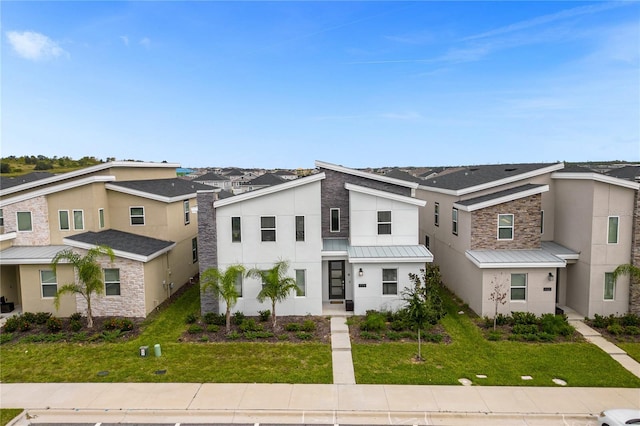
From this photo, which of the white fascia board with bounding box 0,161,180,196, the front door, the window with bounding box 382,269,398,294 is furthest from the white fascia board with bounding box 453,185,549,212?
the white fascia board with bounding box 0,161,180,196

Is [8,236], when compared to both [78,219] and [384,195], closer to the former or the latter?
[78,219]

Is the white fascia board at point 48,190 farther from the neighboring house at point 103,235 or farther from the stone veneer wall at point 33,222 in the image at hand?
the stone veneer wall at point 33,222

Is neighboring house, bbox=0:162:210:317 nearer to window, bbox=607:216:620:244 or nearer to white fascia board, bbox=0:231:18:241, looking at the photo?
white fascia board, bbox=0:231:18:241

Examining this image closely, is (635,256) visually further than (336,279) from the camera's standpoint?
No

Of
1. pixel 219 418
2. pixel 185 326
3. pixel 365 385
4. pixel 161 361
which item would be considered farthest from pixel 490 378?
pixel 185 326

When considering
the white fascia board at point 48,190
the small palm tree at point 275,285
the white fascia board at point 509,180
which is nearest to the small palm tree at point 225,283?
the small palm tree at point 275,285

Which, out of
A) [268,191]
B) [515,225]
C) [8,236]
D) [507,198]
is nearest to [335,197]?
[268,191]
